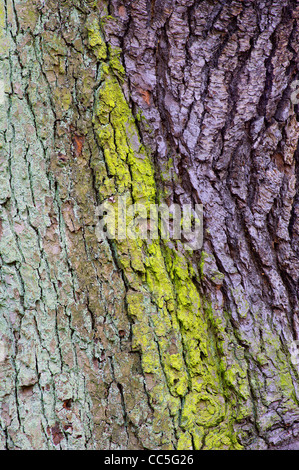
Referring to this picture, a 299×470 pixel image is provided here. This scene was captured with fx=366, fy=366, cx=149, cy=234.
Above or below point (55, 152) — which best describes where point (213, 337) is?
below

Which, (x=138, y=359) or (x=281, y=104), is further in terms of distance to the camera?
(x=281, y=104)

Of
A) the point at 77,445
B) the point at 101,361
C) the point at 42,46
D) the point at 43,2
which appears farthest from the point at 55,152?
the point at 77,445

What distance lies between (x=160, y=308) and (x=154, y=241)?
0.24 m

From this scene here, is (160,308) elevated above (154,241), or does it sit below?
below

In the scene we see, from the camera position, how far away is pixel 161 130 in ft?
4.46

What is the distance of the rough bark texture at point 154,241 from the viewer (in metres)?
1.19

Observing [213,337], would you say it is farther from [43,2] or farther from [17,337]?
[43,2]

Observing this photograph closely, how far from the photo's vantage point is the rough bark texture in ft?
3.91

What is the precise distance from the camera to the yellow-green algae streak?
1248 mm

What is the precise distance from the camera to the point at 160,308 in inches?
50.7

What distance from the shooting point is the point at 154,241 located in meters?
1.32

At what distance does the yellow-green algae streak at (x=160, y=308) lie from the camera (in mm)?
1248

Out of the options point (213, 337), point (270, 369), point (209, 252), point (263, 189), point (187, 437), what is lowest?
point (187, 437)

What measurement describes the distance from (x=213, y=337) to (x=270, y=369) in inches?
9.3
